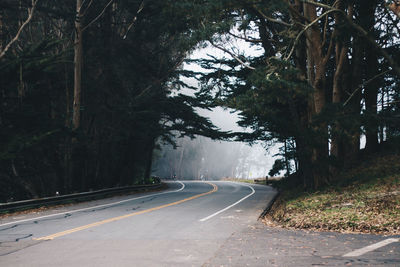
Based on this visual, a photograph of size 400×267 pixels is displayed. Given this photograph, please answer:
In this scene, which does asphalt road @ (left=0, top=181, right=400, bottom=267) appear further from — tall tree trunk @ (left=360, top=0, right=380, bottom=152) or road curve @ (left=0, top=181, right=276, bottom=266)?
tall tree trunk @ (left=360, top=0, right=380, bottom=152)

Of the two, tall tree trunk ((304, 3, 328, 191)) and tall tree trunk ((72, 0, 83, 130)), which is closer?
tall tree trunk ((304, 3, 328, 191))

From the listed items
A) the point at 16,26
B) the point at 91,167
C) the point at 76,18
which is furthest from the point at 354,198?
the point at 16,26

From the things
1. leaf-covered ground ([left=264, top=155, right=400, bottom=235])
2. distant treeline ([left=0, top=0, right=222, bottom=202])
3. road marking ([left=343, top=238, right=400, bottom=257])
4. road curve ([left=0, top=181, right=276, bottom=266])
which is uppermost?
distant treeline ([left=0, top=0, right=222, bottom=202])

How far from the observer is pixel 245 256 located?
6992 millimetres

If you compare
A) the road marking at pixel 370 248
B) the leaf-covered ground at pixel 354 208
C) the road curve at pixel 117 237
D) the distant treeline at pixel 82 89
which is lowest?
the road curve at pixel 117 237

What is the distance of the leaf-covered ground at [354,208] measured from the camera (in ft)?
33.0

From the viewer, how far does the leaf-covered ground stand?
10.0 meters

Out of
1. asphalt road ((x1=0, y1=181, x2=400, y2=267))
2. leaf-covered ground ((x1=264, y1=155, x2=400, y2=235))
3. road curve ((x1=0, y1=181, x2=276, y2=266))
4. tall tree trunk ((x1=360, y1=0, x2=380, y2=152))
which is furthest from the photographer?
tall tree trunk ((x1=360, y1=0, x2=380, y2=152))

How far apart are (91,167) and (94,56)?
738 centimetres

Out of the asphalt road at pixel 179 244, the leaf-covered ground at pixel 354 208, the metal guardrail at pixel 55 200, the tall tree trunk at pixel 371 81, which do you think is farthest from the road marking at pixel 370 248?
the metal guardrail at pixel 55 200

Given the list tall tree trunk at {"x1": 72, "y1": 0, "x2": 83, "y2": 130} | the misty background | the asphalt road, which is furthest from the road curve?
the misty background

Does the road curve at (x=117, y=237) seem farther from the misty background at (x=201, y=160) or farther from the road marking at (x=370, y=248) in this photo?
the misty background at (x=201, y=160)

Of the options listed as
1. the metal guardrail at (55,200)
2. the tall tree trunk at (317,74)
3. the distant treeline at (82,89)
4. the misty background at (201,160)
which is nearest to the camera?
the metal guardrail at (55,200)

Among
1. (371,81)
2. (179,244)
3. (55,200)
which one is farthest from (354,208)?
(55,200)
